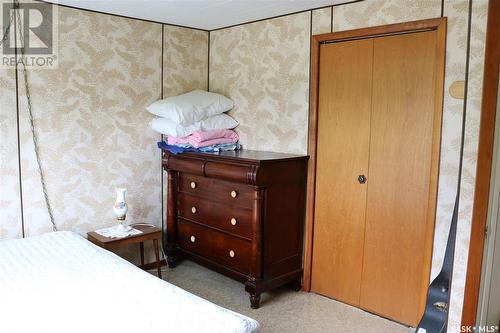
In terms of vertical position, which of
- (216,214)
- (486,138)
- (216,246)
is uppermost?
(486,138)

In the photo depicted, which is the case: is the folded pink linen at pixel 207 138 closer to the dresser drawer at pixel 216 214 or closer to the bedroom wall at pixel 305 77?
the bedroom wall at pixel 305 77

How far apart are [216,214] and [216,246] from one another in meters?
0.26

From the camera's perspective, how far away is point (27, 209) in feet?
10.4

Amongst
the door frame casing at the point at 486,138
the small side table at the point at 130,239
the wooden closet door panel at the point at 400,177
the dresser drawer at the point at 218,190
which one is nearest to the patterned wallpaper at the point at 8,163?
the small side table at the point at 130,239

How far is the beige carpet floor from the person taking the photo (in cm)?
286

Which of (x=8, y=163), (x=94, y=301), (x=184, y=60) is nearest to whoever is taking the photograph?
(x=94, y=301)

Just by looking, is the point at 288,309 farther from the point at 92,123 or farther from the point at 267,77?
the point at 92,123

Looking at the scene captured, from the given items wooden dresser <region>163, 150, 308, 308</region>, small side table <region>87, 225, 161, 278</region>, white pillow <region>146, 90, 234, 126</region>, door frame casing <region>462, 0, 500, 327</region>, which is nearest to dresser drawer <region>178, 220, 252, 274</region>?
wooden dresser <region>163, 150, 308, 308</region>

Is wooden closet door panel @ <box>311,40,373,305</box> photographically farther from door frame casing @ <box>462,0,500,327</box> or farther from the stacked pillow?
door frame casing @ <box>462,0,500,327</box>

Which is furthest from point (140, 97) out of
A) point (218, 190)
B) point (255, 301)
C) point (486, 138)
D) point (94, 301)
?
point (486, 138)

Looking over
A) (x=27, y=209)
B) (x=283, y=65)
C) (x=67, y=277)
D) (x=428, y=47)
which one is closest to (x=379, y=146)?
(x=428, y=47)

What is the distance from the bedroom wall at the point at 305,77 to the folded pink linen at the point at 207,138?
124 millimetres

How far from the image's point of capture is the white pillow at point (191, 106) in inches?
136

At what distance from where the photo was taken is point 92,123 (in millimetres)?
3418
